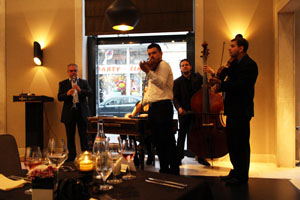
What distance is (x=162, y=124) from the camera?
3.31 metres

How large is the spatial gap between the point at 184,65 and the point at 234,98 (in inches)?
61.0

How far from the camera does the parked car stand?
5.83 meters

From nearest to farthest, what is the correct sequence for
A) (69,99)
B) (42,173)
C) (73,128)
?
1. (42,173)
2. (69,99)
3. (73,128)

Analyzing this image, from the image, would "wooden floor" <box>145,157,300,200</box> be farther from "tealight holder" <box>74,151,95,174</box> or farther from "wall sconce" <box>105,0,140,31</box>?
"tealight holder" <box>74,151,95,174</box>

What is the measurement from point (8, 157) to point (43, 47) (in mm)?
4325

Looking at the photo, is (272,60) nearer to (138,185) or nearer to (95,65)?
(95,65)

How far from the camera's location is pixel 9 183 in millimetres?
1348

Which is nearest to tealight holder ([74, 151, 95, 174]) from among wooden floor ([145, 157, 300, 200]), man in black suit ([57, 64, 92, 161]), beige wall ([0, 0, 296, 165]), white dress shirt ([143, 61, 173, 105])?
white dress shirt ([143, 61, 173, 105])

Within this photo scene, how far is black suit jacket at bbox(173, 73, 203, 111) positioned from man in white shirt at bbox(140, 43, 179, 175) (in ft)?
4.60

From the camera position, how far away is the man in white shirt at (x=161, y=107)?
A: 3299 millimetres

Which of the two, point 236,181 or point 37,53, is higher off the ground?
point 37,53

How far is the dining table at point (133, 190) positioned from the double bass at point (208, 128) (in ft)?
9.23

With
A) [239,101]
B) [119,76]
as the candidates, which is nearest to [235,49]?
[239,101]

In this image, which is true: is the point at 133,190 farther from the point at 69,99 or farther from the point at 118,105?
the point at 118,105
